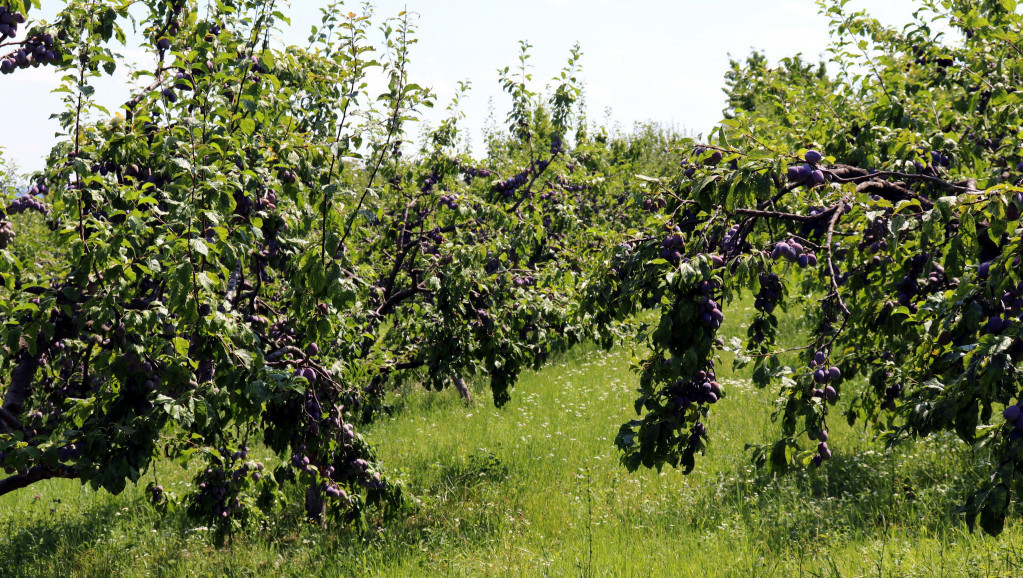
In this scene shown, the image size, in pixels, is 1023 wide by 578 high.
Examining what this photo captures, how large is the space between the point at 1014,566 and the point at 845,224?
2.46 metres

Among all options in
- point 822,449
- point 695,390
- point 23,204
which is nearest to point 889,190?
point 822,449

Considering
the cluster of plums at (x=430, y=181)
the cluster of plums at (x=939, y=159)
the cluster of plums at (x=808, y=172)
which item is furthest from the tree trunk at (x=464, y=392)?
the cluster of plums at (x=808, y=172)

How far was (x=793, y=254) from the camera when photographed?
251cm

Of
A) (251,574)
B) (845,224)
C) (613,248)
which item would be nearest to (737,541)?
(845,224)

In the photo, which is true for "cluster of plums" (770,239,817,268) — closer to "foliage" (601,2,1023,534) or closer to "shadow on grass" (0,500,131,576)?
"foliage" (601,2,1023,534)

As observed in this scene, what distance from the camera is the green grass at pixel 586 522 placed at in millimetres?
5004

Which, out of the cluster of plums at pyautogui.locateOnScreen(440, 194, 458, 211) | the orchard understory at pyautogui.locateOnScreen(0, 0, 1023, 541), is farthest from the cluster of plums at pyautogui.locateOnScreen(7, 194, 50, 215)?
the cluster of plums at pyautogui.locateOnScreen(440, 194, 458, 211)

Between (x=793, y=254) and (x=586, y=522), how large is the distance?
4.33 m

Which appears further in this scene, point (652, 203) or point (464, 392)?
point (464, 392)

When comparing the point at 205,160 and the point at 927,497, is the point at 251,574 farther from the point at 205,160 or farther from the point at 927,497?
the point at 927,497

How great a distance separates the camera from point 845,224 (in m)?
3.91

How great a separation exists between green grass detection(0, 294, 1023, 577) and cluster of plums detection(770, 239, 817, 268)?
88.5 inches

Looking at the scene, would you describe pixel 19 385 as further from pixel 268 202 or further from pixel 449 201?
pixel 449 201

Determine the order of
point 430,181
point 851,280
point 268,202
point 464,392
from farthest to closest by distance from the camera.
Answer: point 464,392, point 430,181, point 268,202, point 851,280
